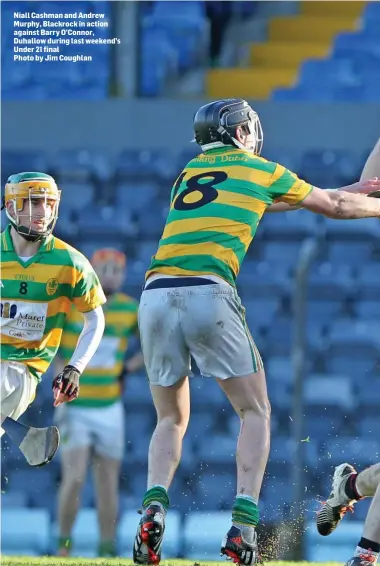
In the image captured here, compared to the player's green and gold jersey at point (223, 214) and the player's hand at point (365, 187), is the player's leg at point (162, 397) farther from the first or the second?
the player's hand at point (365, 187)

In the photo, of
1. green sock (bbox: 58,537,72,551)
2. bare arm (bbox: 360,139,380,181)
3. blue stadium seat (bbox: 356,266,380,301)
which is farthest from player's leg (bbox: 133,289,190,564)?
blue stadium seat (bbox: 356,266,380,301)

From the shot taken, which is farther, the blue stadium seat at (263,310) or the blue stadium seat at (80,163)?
the blue stadium seat at (80,163)

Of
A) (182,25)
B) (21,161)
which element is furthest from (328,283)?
(21,161)

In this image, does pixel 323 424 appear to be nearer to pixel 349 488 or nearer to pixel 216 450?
pixel 216 450

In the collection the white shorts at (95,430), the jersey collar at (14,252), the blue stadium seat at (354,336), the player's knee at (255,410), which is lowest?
the white shorts at (95,430)

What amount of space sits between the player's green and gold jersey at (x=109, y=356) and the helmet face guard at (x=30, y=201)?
2.86 metres

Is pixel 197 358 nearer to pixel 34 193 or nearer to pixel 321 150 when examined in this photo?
pixel 34 193

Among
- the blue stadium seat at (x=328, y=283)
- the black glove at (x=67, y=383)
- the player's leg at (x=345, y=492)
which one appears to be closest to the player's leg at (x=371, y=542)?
the player's leg at (x=345, y=492)

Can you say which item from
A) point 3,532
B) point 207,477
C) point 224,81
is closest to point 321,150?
point 224,81

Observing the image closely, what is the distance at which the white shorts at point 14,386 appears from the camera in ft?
24.5

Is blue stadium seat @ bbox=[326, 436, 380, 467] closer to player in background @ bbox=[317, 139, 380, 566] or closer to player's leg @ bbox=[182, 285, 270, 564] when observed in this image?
player in background @ bbox=[317, 139, 380, 566]

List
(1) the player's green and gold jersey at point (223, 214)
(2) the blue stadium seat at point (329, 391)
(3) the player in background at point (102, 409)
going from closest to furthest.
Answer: (1) the player's green and gold jersey at point (223, 214), (3) the player in background at point (102, 409), (2) the blue stadium seat at point (329, 391)

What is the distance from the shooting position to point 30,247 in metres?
7.67

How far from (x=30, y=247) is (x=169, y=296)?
4.25 feet
